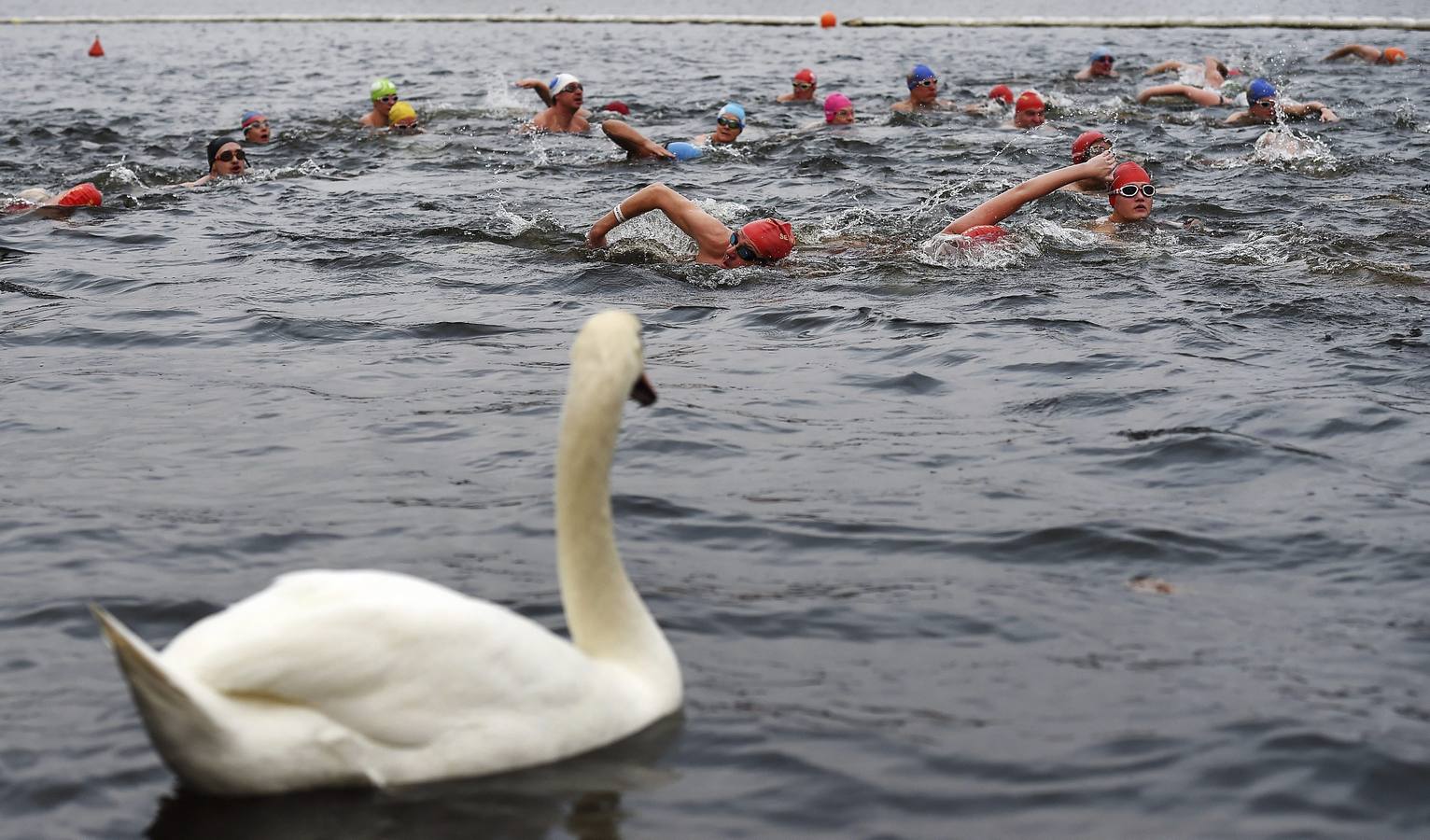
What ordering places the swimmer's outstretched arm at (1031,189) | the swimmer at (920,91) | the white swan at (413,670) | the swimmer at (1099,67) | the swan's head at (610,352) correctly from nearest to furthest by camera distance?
the white swan at (413,670)
the swan's head at (610,352)
the swimmer's outstretched arm at (1031,189)
the swimmer at (920,91)
the swimmer at (1099,67)

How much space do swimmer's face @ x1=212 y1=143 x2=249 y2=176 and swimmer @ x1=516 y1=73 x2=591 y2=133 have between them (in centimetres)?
447

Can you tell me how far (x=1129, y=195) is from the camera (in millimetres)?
11711

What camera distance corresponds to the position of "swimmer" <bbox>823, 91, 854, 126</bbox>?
19281 millimetres

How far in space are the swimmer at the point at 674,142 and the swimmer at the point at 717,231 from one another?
16.1 ft

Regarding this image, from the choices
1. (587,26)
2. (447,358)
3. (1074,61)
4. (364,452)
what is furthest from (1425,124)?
(587,26)

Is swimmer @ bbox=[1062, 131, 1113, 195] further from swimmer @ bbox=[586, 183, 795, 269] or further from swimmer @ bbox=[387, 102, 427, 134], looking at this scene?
swimmer @ bbox=[387, 102, 427, 134]

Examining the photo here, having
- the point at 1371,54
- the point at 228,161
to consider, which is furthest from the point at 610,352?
the point at 1371,54

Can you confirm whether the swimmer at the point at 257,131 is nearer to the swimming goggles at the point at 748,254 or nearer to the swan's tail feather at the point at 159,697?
the swimming goggles at the point at 748,254

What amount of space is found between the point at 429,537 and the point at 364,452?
48.2 inches

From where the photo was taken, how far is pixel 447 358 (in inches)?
351

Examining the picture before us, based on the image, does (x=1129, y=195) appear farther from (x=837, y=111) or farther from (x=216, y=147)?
(x=216, y=147)

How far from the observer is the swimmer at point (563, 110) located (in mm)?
19062

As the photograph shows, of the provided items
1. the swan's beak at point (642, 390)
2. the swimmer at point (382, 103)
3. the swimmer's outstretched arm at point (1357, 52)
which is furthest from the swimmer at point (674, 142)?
the swimmer's outstretched arm at point (1357, 52)

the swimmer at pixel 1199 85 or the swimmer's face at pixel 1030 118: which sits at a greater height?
the swimmer at pixel 1199 85
